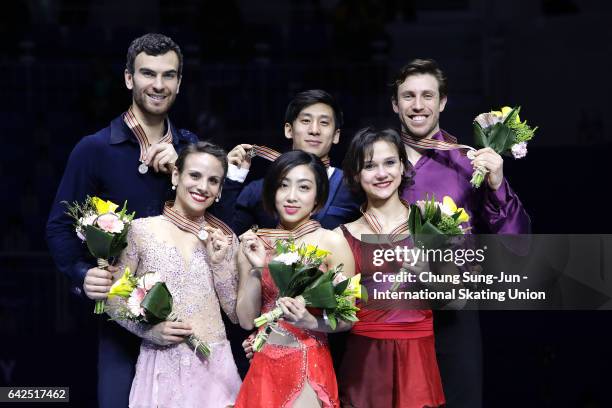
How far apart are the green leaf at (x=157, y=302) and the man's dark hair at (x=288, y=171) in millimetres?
524

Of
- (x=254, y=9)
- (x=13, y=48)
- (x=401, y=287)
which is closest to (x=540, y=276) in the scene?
(x=401, y=287)

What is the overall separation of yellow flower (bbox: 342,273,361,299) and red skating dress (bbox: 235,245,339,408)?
260 millimetres

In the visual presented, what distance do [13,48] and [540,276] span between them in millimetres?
5344

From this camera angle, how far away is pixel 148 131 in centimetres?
454

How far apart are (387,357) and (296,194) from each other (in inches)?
27.4

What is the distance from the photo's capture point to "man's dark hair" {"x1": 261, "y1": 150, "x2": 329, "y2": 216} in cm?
423

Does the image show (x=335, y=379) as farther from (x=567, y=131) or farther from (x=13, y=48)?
(x=13, y=48)

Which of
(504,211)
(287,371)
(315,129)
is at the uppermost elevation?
(315,129)

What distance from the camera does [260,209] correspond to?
471 cm

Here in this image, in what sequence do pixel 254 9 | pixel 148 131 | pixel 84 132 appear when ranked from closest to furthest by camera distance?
1. pixel 148 131
2. pixel 84 132
3. pixel 254 9

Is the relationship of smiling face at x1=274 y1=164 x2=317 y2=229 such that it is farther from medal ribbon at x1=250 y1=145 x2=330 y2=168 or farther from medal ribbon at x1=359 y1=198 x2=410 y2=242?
medal ribbon at x1=250 y1=145 x2=330 y2=168

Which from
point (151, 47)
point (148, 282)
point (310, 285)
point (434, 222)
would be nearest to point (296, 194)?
point (310, 285)

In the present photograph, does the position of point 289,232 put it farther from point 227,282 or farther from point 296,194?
point 227,282

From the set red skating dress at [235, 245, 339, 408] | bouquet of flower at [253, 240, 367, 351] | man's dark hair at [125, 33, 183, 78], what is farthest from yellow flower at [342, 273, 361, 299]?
man's dark hair at [125, 33, 183, 78]
